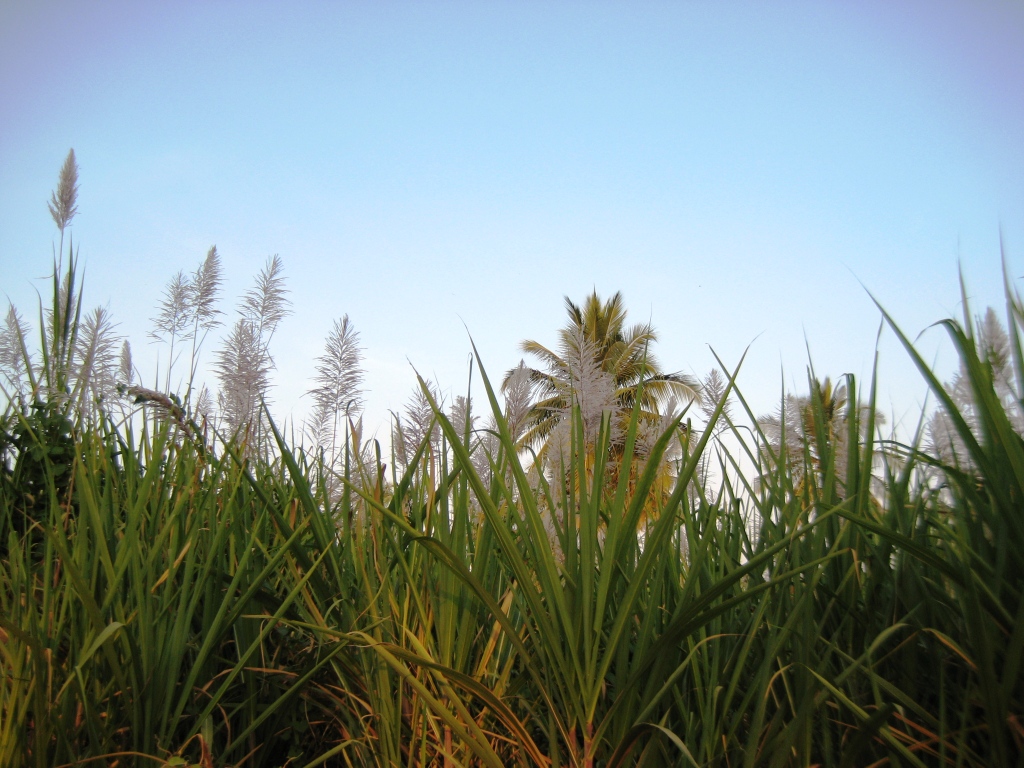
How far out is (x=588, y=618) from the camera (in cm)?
109

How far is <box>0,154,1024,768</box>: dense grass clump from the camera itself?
1.02 meters

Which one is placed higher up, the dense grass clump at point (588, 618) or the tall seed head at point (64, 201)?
the tall seed head at point (64, 201)

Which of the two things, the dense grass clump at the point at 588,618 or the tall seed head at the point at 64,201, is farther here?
the tall seed head at the point at 64,201

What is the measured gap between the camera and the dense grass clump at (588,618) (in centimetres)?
102

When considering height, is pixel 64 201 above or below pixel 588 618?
above

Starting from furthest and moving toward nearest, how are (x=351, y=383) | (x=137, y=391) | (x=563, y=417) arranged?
(x=351, y=383)
(x=137, y=391)
(x=563, y=417)

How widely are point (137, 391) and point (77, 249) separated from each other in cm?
135

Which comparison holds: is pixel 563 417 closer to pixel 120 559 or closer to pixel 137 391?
pixel 120 559

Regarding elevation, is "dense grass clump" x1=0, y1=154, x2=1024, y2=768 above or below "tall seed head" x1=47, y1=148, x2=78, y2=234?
below

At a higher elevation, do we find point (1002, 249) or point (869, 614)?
point (1002, 249)

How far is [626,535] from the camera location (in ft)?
3.79

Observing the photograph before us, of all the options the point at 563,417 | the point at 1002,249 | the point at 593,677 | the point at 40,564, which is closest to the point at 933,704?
the point at 593,677

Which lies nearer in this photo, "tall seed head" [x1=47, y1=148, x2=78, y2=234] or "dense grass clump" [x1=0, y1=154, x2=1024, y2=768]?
"dense grass clump" [x1=0, y1=154, x2=1024, y2=768]

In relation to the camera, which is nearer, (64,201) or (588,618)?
(588,618)
